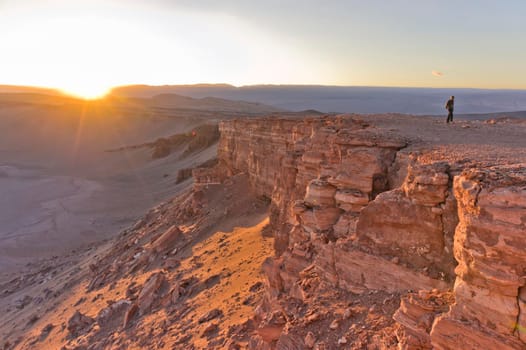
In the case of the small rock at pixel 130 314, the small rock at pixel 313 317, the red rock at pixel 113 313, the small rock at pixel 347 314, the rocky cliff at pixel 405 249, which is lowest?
the red rock at pixel 113 313

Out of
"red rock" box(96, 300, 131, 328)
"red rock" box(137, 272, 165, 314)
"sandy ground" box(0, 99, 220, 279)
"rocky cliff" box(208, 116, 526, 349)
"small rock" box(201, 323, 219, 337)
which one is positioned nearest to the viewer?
"rocky cliff" box(208, 116, 526, 349)

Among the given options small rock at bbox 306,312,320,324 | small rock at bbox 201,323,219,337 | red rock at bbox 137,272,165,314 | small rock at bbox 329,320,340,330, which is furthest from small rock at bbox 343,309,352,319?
red rock at bbox 137,272,165,314

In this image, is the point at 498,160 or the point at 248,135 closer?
the point at 498,160

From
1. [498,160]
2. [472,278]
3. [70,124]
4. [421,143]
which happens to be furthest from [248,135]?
[70,124]

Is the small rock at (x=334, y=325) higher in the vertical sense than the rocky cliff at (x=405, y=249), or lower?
lower

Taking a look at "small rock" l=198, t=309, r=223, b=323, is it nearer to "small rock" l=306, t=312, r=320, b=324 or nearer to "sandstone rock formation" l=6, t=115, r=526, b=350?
"sandstone rock formation" l=6, t=115, r=526, b=350

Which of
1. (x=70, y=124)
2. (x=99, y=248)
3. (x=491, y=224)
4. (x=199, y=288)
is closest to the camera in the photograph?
(x=491, y=224)

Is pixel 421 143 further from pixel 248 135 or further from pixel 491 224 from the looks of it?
pixel 248 135

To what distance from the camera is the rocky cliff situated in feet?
13.2

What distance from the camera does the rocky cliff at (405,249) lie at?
402 cm

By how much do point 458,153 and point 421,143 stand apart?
1.12m

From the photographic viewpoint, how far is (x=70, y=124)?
75062 millimetres

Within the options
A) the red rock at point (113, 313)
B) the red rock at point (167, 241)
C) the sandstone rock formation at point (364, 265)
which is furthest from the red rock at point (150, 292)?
the red rock at point (167, 241)

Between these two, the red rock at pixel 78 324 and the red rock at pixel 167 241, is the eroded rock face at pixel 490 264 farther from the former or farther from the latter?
the red rock at pixel 167 241
